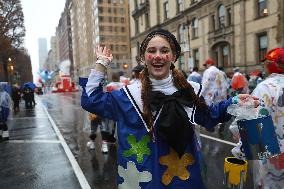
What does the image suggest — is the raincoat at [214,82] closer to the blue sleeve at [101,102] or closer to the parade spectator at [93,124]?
the parade spectator at [93,124]

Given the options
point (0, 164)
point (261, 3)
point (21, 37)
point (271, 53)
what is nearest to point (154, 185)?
point (271, 53)

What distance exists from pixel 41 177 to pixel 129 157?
443 cm

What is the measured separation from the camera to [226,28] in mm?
28781

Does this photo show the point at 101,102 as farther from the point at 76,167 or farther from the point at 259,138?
the point at 76,167

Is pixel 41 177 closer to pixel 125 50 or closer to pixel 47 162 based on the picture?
pixel 47 162

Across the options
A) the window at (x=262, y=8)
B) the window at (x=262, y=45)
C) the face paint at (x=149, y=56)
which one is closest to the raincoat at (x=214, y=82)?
the face paint at (x=149, y=56)

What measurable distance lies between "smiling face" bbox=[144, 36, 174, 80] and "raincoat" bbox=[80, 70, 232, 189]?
73mm

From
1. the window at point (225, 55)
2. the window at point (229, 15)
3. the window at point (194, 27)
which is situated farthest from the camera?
the window at point (194, 27)

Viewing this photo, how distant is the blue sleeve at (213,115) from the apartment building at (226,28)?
21769mm

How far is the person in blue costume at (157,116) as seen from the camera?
237 cm

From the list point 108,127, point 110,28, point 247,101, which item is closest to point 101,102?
point 247,101

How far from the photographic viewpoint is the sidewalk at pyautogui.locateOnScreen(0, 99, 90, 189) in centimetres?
593

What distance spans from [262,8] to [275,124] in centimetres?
2357

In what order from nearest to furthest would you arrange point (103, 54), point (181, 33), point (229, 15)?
point (103, 54) < point (229, 15) < point (181, 33)
